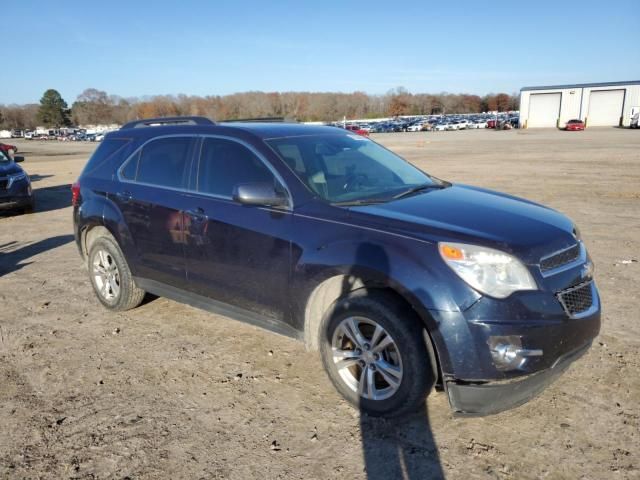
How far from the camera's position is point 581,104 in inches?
2520

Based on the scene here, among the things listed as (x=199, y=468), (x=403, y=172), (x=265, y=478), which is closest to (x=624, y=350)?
(x=403, y=172)

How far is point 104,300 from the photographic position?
5230 millimetres

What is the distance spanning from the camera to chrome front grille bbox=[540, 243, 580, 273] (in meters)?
2.95

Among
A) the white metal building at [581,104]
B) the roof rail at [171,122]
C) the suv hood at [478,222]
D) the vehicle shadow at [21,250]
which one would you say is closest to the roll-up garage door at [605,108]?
the white metal building at [581,104]

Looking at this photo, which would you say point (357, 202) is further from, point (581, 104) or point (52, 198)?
point (581, 104)

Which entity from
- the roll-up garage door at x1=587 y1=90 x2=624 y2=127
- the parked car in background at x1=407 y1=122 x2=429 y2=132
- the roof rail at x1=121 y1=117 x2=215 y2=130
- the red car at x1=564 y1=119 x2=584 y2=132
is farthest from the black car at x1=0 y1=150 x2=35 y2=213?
the parked car in background at x1=407 y1=122 x2=429 y2=132

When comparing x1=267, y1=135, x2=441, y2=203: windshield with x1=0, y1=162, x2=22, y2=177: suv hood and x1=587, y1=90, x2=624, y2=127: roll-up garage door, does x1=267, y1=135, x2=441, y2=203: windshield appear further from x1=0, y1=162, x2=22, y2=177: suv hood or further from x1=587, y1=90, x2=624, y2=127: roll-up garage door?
x1=587, y1=90, x2=624, y2=127: roll-up garage door

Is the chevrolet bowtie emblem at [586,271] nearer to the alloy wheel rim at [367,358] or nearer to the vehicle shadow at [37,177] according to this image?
the alloy wheel rim at [367,358]

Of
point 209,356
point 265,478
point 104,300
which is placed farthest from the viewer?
point 104,300

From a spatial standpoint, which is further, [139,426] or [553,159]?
[553,159]

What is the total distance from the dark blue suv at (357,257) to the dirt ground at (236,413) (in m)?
0.30

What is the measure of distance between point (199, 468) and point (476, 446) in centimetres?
162

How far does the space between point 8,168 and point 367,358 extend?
35.6ft

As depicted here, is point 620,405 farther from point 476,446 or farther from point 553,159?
point 553,159
